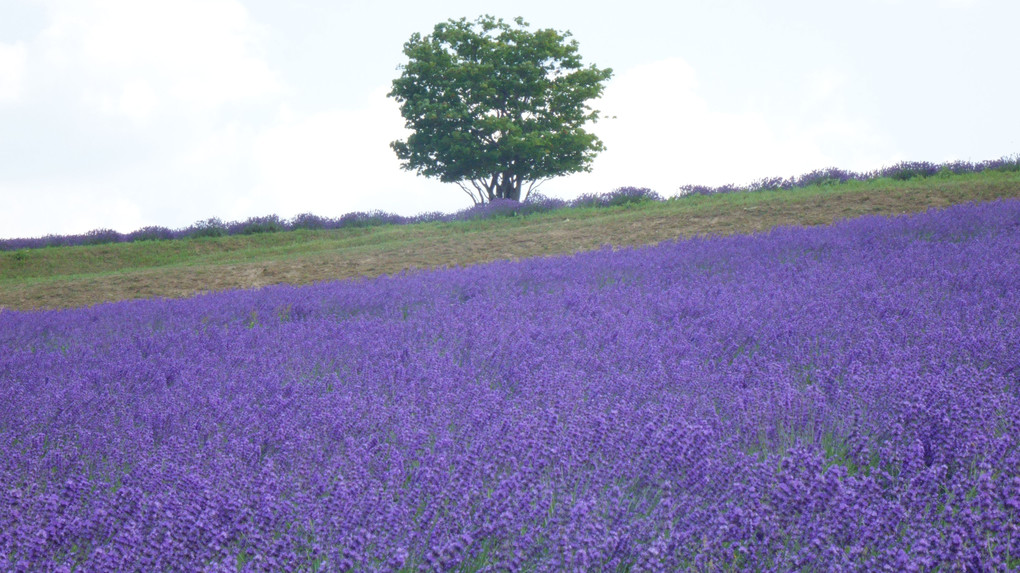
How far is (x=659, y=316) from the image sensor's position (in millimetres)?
6098

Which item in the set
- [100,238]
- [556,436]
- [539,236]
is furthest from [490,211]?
[556,436]

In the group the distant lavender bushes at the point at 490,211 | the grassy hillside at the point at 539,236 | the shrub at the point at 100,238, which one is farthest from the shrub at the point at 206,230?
the grassy hillside at the point at 539,236

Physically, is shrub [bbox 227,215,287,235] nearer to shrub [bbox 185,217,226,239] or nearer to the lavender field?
shrub [bbox 185,217,226,239]

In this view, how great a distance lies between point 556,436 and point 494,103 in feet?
76.0

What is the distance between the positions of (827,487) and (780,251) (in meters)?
7.01

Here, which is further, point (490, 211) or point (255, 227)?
point (255, 227)

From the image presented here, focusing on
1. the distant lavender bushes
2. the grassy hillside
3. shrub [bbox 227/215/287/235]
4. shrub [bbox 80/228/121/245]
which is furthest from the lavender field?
shrub [bbox 80/228/121/245]

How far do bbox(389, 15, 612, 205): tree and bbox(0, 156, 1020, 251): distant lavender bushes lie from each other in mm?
2479

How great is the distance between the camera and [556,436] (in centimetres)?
309

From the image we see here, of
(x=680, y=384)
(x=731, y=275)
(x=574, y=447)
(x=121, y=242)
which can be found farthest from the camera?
(x=121, y=242)

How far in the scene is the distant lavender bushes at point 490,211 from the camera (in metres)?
16.7

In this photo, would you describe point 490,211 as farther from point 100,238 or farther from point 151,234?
point 100,238

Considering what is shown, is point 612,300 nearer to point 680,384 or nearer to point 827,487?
point 680,384

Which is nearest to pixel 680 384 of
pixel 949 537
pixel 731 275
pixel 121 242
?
pixel 949 537
